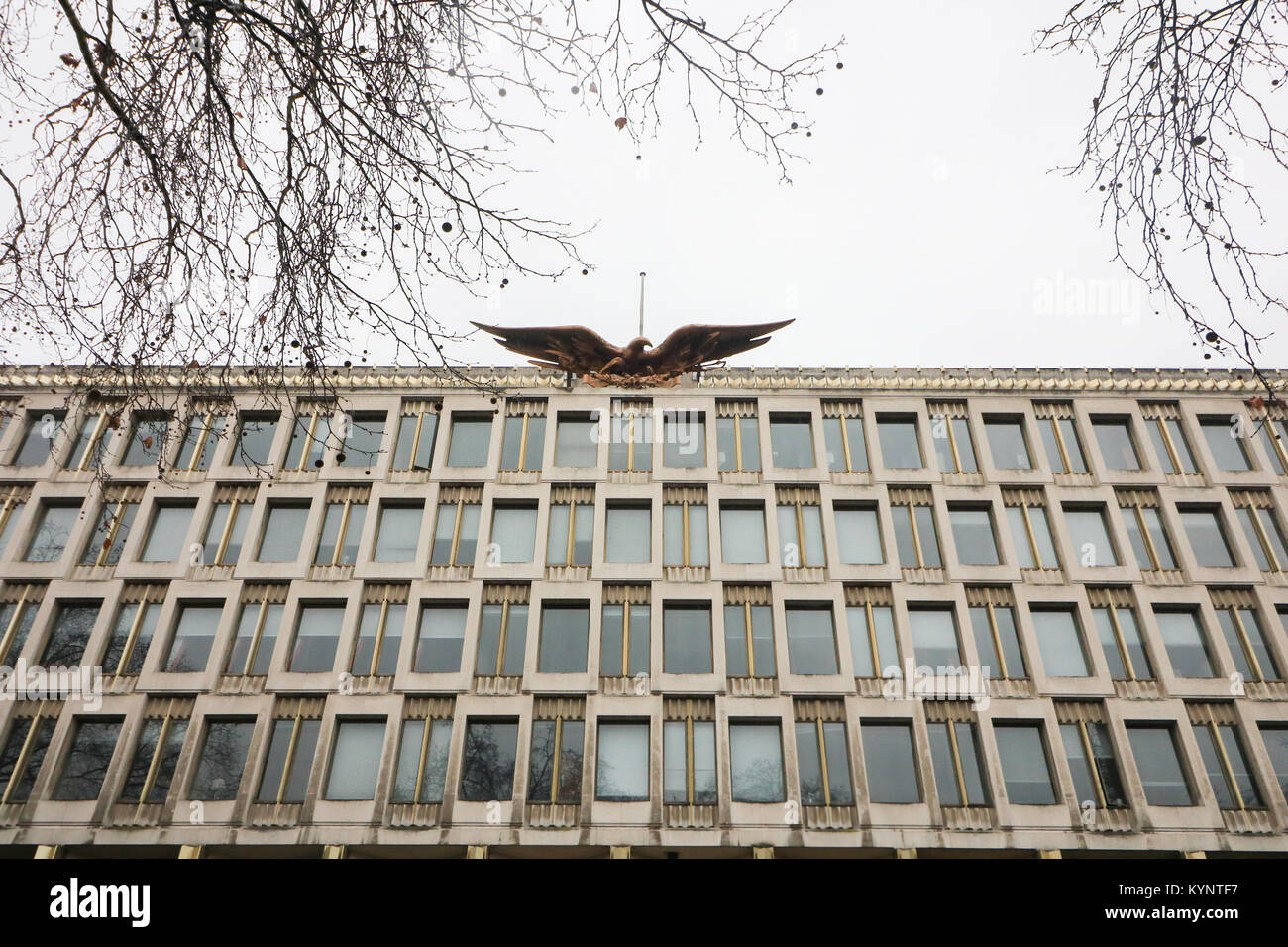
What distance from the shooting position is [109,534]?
93.5ft

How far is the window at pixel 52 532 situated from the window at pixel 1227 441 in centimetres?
3845

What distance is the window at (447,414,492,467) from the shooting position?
101 feet

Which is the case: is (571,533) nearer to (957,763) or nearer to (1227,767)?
(957,763)

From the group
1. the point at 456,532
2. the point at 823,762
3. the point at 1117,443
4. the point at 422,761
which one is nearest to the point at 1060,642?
the point at 1117,443

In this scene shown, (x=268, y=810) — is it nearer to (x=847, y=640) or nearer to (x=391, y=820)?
(x=391, y=820)

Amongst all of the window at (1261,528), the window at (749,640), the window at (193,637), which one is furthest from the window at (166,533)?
the window at (1261,528)

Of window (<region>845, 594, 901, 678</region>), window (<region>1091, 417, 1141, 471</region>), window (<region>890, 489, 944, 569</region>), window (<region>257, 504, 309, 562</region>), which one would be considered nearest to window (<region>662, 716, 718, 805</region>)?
window (<region>845, 594, 901, 678</region>)

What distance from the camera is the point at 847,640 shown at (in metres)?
27.0

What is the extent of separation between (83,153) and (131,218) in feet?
1.76

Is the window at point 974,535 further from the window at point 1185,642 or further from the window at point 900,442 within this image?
the window at point 1185,642

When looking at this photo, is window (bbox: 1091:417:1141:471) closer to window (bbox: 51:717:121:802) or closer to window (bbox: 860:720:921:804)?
window (bbox: 860:720:921:804)

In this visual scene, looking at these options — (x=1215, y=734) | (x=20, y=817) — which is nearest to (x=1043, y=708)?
(x=1215, y=734)

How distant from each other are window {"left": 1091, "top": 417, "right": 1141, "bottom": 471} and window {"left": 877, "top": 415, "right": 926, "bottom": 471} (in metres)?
6.23

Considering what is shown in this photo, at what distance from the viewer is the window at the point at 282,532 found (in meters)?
28.9
